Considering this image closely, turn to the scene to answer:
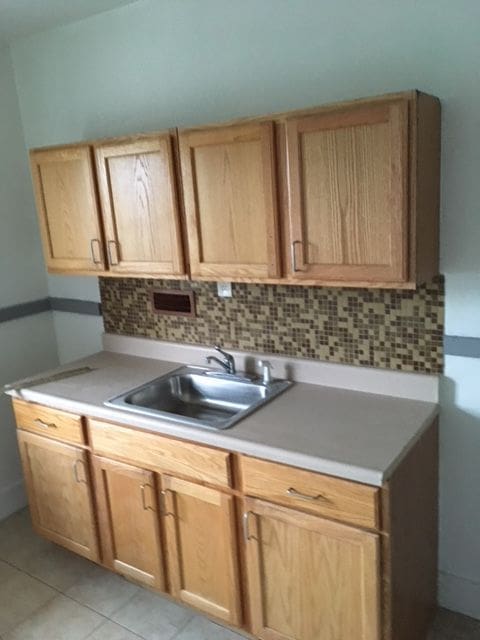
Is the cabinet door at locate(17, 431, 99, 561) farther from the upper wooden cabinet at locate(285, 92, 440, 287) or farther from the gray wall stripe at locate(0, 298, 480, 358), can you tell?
the upper wooden cabinet at locate(285, 92, 440, 287)

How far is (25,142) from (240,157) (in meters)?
1.57

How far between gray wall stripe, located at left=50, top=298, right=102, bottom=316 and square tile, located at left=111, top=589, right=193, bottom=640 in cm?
139

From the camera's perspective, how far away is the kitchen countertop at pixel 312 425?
169 centimetres

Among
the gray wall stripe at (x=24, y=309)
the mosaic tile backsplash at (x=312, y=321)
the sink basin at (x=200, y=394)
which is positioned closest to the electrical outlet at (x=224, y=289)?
the mosaic tile backsplash at (x=312, y=321)

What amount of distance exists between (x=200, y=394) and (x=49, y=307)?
118 cm

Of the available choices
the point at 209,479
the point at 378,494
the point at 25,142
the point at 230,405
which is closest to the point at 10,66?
the point at 25,142

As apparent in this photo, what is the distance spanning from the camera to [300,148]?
184cm

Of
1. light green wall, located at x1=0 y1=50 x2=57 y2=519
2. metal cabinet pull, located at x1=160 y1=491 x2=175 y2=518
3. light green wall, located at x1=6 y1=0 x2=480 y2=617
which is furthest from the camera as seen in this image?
light green wall, located at x1=0 y1=50 x2=57 y2=519

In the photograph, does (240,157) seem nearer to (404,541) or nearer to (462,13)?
(462,13)

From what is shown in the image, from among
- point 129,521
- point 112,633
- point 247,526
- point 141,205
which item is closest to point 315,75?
point 141,205

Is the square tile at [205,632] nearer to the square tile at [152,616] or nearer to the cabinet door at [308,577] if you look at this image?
the square tile at [152,616]

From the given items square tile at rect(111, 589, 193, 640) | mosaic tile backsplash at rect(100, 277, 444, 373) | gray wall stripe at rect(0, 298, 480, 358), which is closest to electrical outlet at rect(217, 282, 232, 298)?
mosaic tile backsplash at rect(100, 277, 444, 373)

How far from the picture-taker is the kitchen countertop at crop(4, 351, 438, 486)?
169cm

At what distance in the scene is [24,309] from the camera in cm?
305
